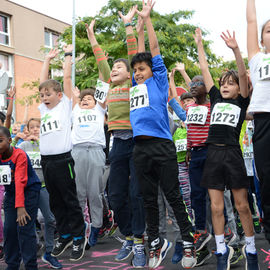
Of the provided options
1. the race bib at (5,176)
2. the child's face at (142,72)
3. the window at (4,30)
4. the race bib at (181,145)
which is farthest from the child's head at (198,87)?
the window at (4,30)

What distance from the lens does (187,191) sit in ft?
18.3

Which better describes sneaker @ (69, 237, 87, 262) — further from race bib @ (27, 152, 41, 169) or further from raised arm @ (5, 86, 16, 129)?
raised arm @ (5, 86, 16, 129)

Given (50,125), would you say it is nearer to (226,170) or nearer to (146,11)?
(146,11)

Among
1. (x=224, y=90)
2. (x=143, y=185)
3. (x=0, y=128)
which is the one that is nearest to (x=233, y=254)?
(x=143, y=185)

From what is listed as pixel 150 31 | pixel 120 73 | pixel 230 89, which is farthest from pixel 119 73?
pixel 230 89

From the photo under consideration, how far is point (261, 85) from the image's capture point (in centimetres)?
316

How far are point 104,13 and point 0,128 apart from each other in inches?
747

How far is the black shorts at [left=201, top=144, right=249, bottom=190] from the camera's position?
3.69m

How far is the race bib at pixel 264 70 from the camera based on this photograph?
3102 millimetres

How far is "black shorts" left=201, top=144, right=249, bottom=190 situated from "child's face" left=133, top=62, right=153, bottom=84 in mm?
1025

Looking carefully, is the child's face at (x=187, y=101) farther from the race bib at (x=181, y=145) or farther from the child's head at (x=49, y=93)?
the child's head at (x=49, y=93)

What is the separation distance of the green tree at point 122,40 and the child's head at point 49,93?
46.3ft

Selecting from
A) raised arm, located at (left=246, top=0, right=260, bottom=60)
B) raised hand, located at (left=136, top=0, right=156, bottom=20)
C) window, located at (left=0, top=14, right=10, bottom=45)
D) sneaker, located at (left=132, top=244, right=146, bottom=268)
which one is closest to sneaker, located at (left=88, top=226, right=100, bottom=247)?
sneaker, located at (left=132, top=244, right=146, bottom=268)

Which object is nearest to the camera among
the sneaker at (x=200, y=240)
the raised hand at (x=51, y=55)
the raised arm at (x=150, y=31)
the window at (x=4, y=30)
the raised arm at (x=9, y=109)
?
the raised arm at (x=150, y=31)
